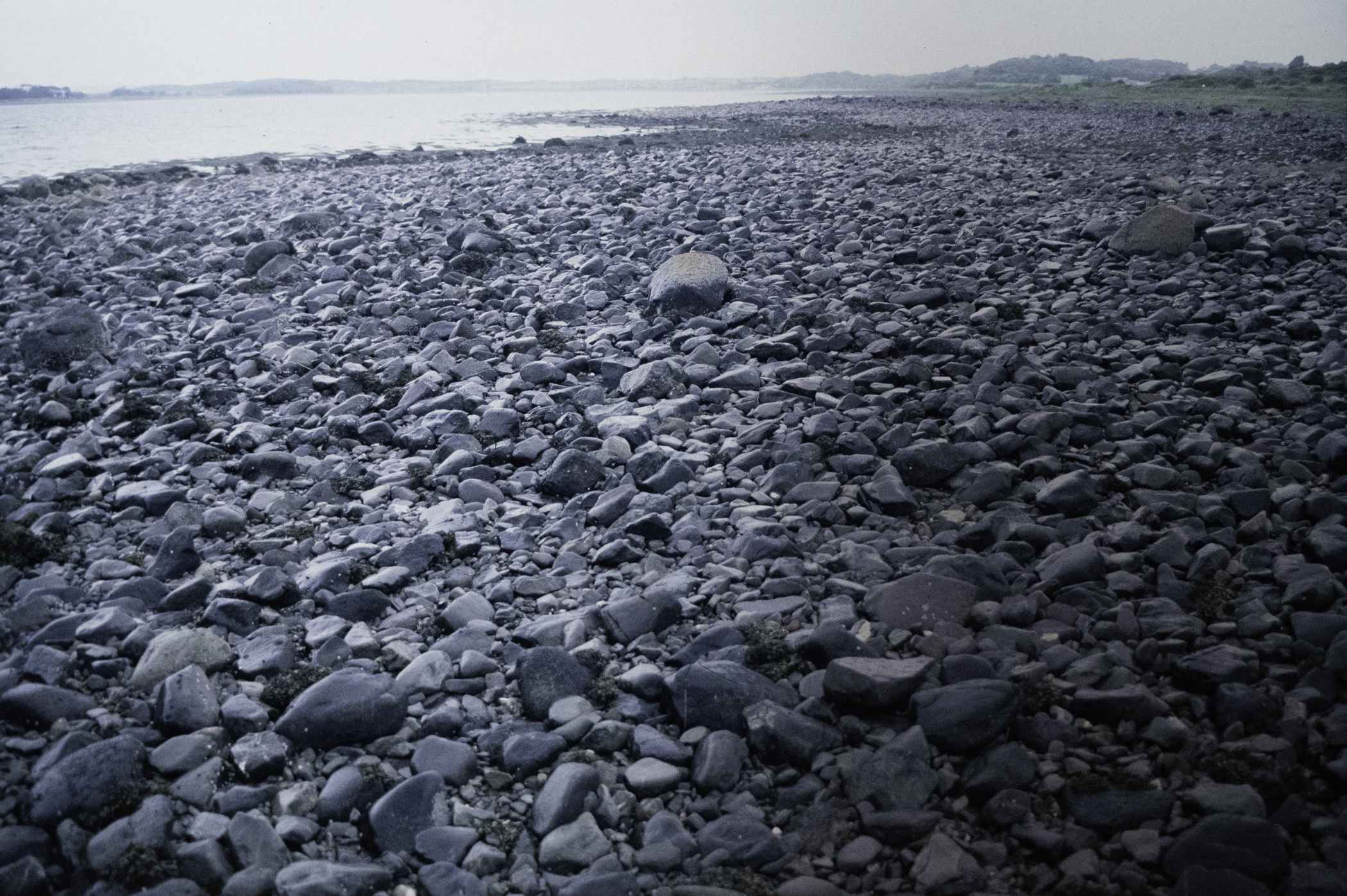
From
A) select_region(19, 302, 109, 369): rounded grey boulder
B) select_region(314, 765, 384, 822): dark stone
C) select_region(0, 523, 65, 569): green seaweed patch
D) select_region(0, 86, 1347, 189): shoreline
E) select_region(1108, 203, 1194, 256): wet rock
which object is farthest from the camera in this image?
select_region(0, 86, 1347, 189): shoreline

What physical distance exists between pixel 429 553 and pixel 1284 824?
11.8 feet

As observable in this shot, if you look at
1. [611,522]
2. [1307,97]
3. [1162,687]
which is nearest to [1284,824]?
→ [1162,687]

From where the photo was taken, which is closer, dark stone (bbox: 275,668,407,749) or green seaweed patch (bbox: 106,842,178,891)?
green seaweed patch (bbox: 106,842,178,891)

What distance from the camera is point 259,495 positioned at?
4.66 metres

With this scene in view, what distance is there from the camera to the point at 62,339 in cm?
689

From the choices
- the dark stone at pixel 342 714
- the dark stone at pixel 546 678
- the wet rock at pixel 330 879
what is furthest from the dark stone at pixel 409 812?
the dark stone at pixel 546 678

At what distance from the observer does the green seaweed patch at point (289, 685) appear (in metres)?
3.01

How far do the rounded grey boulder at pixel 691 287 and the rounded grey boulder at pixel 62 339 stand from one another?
526cm

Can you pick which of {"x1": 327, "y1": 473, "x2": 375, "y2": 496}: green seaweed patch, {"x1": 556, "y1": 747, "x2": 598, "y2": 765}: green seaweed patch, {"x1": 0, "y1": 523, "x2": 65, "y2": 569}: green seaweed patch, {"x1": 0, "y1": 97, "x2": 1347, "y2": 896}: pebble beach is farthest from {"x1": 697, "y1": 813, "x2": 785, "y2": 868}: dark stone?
{"x1": 0, "y1": 523, "x2": 65, "y2": 569}: green seaweed patch

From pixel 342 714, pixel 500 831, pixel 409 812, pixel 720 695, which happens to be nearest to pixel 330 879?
pixel 409 812

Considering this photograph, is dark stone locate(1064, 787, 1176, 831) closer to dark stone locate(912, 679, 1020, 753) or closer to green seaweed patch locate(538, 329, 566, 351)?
dark stone locate(912, 679, 1020, 753)

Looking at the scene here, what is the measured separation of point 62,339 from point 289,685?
5910 millimetres

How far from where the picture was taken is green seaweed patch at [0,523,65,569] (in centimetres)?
401

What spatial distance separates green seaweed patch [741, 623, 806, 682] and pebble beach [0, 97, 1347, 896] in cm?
2
